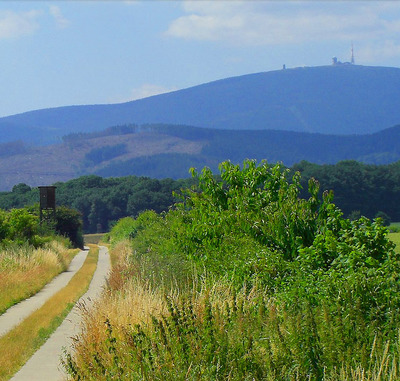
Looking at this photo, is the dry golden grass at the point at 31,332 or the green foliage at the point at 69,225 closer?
the dry golden grass at the point at 31,332

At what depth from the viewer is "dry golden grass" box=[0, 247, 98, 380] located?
10648 millimetres

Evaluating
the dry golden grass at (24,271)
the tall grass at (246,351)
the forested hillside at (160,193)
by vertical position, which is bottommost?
the forested hillside at (160,193)

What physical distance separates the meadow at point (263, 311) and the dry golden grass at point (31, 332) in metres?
1.14

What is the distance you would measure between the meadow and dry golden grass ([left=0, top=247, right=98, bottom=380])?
1.14m

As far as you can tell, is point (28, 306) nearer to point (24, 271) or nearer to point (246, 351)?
point (24, 271)

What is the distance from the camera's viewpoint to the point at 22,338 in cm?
1283

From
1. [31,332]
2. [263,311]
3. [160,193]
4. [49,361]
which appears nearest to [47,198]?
[31,332]

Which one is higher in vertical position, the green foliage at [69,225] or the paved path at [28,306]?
the paved path at [28,306]

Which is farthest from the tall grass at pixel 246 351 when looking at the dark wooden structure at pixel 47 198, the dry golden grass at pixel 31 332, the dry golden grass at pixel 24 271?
the dark wooden structure at pixel 47 198

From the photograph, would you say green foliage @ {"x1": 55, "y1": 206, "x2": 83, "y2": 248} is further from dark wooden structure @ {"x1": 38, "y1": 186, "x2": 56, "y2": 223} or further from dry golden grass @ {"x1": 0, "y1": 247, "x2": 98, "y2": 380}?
dry golden grass @ {"x1": 0, "y1": 247, "x2": 98, "y2": 380}

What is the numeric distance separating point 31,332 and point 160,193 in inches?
4037

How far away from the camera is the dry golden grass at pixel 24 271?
20.2 metres

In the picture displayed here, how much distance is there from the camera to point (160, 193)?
116 m

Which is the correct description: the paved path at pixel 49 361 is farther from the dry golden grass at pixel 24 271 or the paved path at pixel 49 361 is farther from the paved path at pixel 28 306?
the dry golden grass at pixel 24 271
